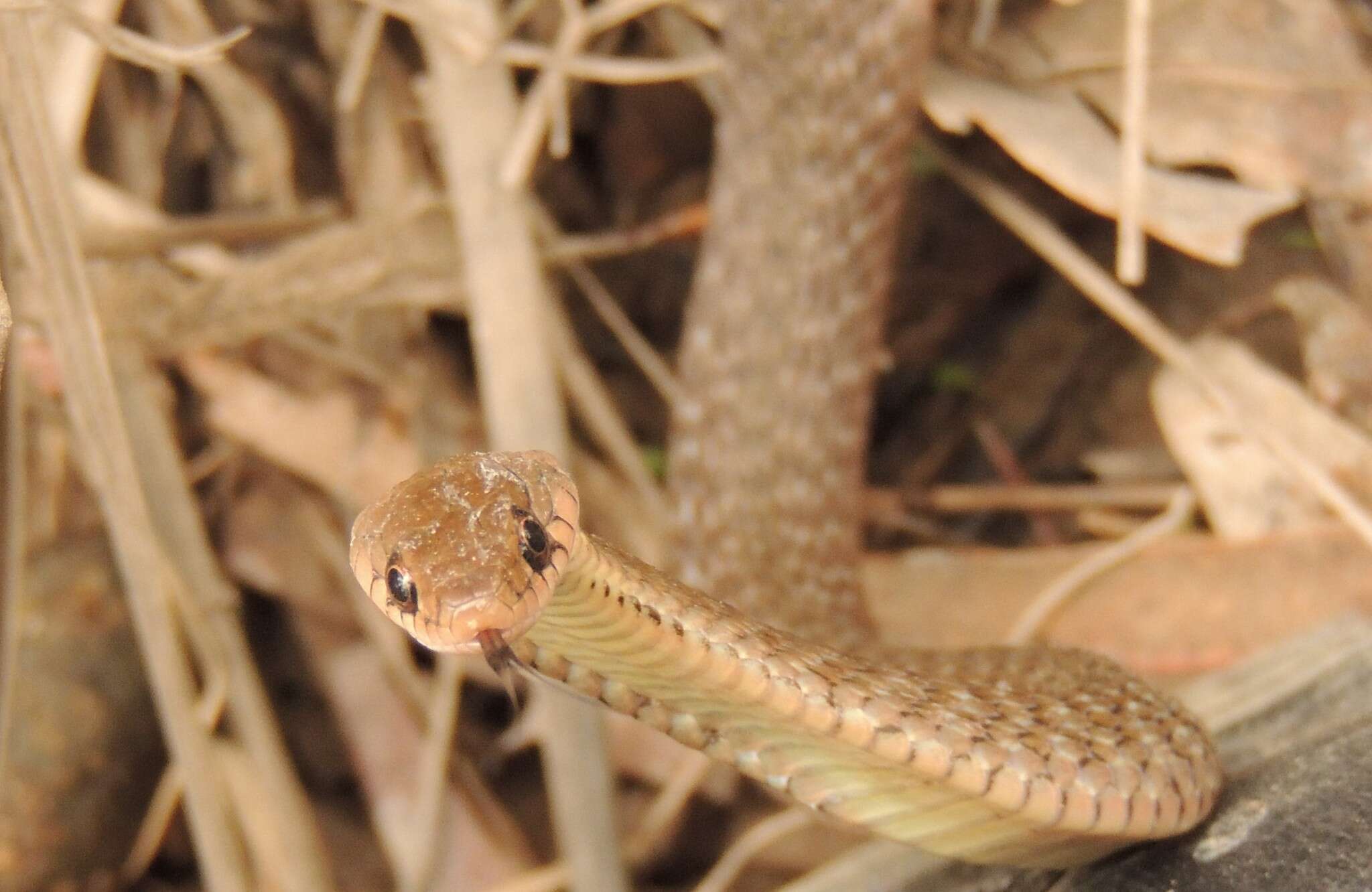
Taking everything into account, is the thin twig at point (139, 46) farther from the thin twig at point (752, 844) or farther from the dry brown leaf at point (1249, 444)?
the dry brown leaf at point (1249, 444)

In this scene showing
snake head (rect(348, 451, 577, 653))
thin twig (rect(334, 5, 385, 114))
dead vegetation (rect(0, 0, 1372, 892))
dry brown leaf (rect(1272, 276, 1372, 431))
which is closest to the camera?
snake head (rect(348, 451, 577, 653))

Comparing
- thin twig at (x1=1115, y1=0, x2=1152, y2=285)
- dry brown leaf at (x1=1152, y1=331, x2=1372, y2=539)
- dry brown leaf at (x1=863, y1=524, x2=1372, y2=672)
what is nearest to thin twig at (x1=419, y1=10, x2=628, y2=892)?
dry brown leaf at (x1=863, y1=524, x2=1372, y2=672)


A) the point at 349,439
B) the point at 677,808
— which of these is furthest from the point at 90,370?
the point at 677,808

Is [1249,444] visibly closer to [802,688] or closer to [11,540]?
[802,688]

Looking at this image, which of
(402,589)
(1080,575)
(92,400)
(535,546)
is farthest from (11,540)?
(1080,575)

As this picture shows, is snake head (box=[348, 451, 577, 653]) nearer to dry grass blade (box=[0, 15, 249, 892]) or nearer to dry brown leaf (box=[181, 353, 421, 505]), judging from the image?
dry grass blade (box=[0, 15, 249, 892])

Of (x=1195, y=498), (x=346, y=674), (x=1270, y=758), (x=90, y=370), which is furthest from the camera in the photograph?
(x=346, y=674)

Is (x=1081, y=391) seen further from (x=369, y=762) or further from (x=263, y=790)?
(x=263, y=790)
